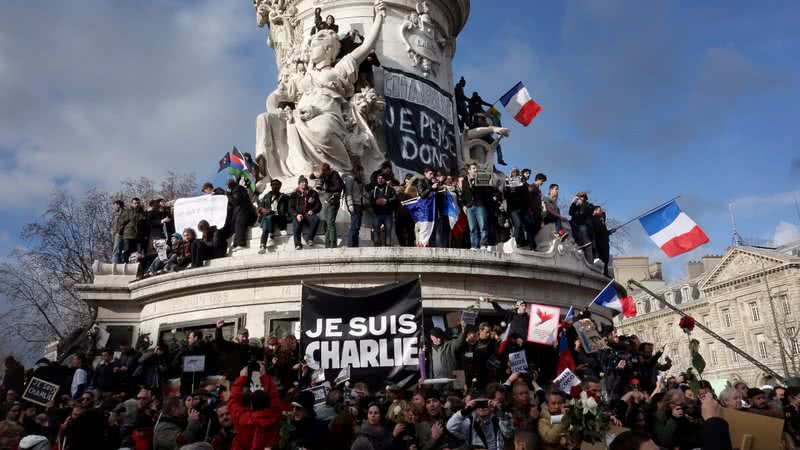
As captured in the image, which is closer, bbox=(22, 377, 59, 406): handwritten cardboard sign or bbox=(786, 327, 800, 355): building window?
bbox=(22, 377, 59, 406): handwritten cardboard sign

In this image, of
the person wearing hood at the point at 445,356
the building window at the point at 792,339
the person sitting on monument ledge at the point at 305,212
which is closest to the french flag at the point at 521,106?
the person sitting on monument ledge at the point at 305,212

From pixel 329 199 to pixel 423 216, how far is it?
A: 2.02 m

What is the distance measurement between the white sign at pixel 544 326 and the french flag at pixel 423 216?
3.37 meters

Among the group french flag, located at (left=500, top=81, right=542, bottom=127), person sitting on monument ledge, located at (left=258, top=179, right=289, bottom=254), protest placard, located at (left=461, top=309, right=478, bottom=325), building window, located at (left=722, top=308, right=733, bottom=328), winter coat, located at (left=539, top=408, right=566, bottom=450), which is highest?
french flag, located at (left=500, top=81, right=542, bottom=127)

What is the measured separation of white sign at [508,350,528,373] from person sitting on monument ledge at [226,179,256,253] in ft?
22.3

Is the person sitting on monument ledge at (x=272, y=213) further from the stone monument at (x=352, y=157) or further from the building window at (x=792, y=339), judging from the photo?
the building window at (x=792, y=339)

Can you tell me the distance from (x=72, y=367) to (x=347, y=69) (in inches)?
385

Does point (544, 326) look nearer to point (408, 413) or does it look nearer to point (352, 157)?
point (408, 413)

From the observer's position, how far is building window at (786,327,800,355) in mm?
43225

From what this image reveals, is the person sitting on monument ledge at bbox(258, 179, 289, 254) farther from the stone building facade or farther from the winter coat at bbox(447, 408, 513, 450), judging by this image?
the stone building facade

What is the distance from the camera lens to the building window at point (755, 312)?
50.4 m

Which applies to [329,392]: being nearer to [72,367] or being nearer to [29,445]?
[29,445]

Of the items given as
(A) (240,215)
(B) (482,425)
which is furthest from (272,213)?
(B) (482,425)

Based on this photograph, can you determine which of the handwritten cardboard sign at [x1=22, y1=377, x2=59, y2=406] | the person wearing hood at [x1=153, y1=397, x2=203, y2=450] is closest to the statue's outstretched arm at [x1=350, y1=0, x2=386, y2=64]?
the handwritten cardboard sign at [x1=22, y1=377, x2=59, y2=406]
